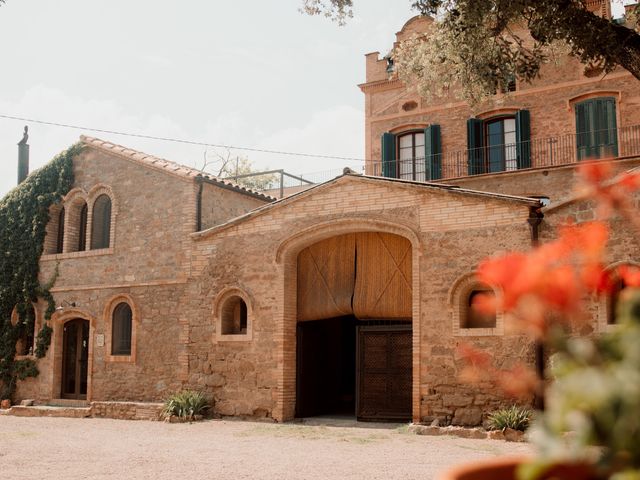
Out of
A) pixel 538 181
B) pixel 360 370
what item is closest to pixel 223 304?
pixel 360 370

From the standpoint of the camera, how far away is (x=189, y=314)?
675 inches

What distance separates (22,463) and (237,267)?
7.10 meters

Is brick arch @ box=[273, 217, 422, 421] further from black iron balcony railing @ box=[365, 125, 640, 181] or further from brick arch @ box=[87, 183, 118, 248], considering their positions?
black iron balcony railing @ box=[365, 125, 640, 181]

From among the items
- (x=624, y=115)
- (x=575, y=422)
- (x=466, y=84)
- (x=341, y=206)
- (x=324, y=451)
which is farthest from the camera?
(x=624, y=115)

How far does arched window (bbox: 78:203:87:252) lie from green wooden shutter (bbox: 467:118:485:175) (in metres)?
11.4

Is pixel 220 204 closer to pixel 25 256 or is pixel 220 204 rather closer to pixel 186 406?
pixel 186 406

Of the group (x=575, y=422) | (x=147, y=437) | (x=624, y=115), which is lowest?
(x=147, y=437)

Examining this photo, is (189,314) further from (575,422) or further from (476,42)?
(575,422)

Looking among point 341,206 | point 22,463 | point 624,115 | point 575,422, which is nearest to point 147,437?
point 22,463

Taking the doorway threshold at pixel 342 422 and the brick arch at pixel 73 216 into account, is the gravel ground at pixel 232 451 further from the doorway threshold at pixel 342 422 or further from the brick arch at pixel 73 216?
the brick arch at pixel 73 216

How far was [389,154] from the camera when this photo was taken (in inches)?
933

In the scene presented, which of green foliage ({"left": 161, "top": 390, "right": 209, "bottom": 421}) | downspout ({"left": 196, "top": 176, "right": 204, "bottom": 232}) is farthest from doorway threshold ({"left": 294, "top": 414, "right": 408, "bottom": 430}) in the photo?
downspout ({"left": 196, "top": 176, "right": 204, "bottom": 232})

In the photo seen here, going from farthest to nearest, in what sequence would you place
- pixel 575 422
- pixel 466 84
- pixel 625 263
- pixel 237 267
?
1. pixel 237 267
2. pixel 466 84
3. pixel 625 263
4. pixel 575 422

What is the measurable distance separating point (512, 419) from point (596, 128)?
11.1 meters
